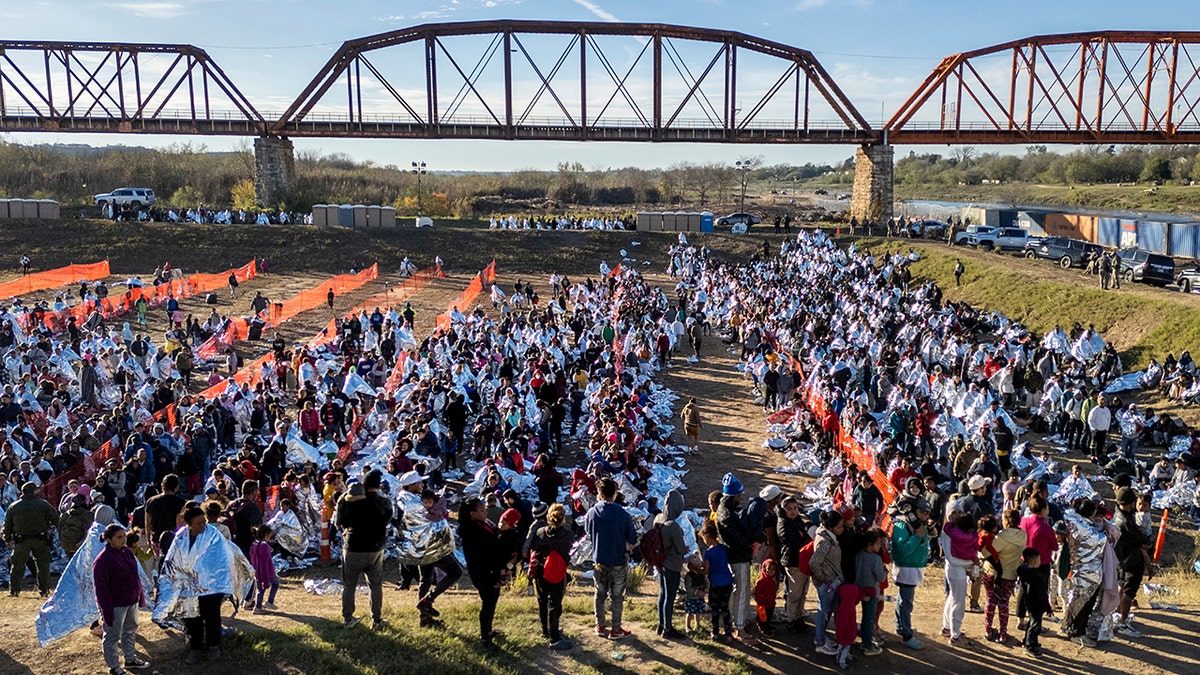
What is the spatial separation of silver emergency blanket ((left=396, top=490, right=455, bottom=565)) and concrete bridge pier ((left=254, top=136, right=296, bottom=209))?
64843 millimetres

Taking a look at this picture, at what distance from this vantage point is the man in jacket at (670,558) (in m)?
7.53

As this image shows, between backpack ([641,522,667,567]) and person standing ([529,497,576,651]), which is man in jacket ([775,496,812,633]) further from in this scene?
person standing ([529,497,576,651])

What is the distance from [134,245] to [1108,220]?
53608 mm

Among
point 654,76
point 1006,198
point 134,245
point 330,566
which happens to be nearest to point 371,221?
point 134,245

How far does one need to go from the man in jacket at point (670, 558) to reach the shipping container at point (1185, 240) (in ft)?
144

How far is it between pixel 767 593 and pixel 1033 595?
2180 millimetres

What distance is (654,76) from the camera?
69.6 m

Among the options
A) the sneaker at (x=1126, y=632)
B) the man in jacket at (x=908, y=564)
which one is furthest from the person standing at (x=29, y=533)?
the sneaker at (x=1126, y=632)

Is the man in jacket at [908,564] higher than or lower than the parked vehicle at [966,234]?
lower

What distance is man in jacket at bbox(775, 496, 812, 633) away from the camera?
7.72 metres

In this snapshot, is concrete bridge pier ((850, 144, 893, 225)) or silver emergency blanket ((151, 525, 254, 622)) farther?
concrete bridge pier ((850, 144, 893, 225))

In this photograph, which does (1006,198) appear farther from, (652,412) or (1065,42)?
(652,412)

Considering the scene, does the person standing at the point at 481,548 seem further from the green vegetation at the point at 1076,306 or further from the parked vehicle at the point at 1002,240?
the parked vehicle at the point at 1002,240

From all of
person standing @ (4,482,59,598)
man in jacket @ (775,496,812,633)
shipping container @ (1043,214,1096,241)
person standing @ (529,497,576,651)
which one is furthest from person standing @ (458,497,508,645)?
shipping container @ (1043,214,1096,241)
